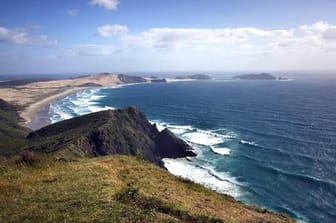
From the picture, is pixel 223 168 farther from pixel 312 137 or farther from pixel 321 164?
pixel 312 137

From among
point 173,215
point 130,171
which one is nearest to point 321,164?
point 130,171

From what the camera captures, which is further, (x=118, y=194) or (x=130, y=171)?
(x=130, y=171)

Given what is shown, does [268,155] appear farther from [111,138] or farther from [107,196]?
[107,196]

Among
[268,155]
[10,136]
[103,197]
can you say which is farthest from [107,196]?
[10,136]

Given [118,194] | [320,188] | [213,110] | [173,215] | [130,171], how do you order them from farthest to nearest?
[213,110], [320,188], [130,171], [118,194], [173,215]

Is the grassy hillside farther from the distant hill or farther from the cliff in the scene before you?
the distant hill

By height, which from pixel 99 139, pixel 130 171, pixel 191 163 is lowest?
pixel 191 163

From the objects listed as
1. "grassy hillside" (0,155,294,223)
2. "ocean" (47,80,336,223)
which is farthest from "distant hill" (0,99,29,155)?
"grassy hillside" (0,155,294,223)
